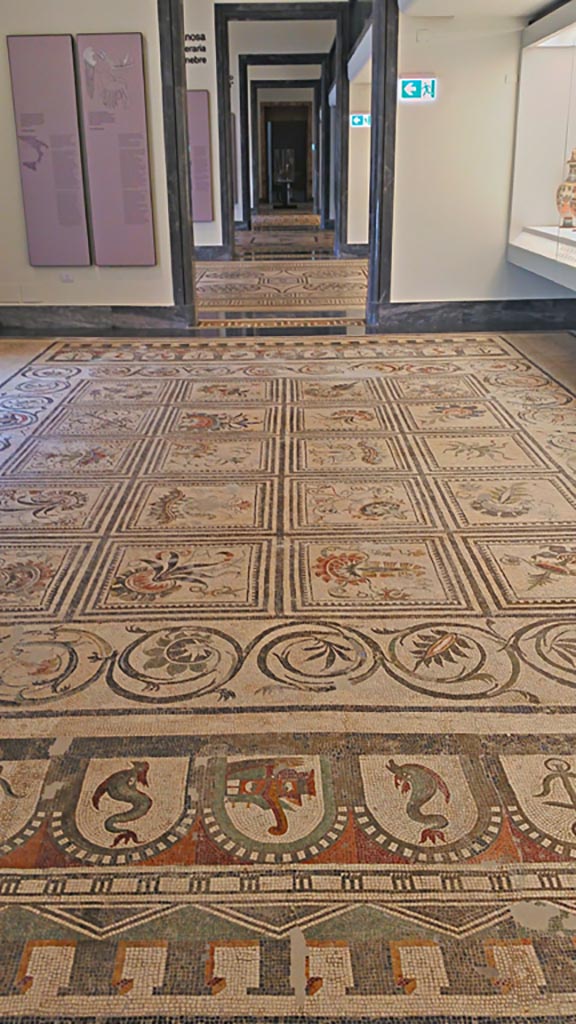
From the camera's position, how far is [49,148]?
7.71m

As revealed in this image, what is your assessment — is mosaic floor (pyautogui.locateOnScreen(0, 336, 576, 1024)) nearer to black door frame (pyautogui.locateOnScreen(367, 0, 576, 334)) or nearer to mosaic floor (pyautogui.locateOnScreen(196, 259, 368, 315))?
black door frame (pyautogui.locateOnScreen(367, 0, 576, 334))

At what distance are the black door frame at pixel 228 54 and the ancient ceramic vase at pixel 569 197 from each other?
6985mm

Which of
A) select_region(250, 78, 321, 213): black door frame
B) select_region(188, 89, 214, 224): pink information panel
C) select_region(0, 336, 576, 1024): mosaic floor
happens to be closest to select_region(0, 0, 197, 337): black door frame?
select_region(0, 336, 576, 1024): mosaic floor

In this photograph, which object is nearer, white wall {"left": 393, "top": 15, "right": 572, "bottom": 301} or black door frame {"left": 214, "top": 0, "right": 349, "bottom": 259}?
white wall {"left": 393, "top": 15, "right": 572, "bottom": 301}

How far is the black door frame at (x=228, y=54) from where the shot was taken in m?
13.0

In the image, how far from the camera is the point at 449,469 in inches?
175

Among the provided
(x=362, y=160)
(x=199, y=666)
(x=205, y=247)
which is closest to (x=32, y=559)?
(x=199, y=666)

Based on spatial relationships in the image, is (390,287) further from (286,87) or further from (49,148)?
(286,87)

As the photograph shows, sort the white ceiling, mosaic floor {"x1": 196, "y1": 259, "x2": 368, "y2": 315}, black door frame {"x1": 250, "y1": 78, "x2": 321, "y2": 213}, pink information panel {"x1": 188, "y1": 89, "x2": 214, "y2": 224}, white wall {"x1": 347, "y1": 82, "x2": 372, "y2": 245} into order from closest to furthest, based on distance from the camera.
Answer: the white ceiling < mosaic floor {"x1": 196, "y1": 259, "x2": 368, "y2": 315} < pink information panel {"x1": 188, "y1": 89, "x2": 214, "y2": 224} < white wall {"x1": 347, "y1": 82, "x2": 372, "y2": 245} < black door frame {"x1": 250, "y1": 78, "x2": 321, "y2": 213}

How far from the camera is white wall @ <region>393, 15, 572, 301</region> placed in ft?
24.6

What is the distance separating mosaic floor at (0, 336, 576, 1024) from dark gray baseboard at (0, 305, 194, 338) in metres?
3.48

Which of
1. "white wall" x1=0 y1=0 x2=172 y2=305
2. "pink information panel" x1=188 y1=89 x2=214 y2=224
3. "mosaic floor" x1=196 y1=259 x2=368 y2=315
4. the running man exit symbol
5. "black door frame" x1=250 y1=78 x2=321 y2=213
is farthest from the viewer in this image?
"black door frame" x1=250 y1=78 x2=321 y2=213

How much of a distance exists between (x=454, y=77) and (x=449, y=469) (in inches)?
181

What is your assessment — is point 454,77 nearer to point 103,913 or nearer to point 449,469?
point 449,469
